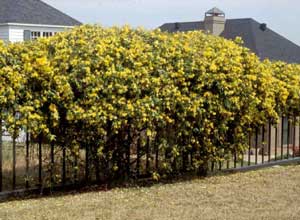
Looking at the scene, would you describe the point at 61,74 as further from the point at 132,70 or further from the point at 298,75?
the point at 298,75

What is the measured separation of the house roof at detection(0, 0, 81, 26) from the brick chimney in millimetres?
7674

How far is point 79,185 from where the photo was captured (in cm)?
704

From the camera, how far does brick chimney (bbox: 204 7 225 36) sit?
28000 millimetres

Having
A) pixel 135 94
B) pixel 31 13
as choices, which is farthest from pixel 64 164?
pixel 31 13

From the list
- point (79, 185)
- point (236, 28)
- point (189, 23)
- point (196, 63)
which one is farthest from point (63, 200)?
point (189, 23)

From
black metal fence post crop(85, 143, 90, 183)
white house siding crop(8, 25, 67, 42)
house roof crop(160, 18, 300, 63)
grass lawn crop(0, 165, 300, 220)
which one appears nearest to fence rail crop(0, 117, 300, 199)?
black metal fence post crop(85, 143, 90, 183)

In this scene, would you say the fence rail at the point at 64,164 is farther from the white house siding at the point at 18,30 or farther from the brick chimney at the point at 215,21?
the brick chimney at the point at 215,21

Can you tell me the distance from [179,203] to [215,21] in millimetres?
22723

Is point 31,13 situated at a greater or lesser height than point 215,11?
lesser

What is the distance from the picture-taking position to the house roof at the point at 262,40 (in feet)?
87.8

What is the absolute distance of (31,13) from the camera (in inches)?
876

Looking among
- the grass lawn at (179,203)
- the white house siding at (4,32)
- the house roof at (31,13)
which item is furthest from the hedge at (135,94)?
the house roof at (31,13)

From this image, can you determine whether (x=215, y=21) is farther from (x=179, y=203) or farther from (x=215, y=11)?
(x=179, y=203)

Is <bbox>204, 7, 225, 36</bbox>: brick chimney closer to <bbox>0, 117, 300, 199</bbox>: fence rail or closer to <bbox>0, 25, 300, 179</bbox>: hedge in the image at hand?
<bbox>0, 25, 300, 179</bbox>: hedge
